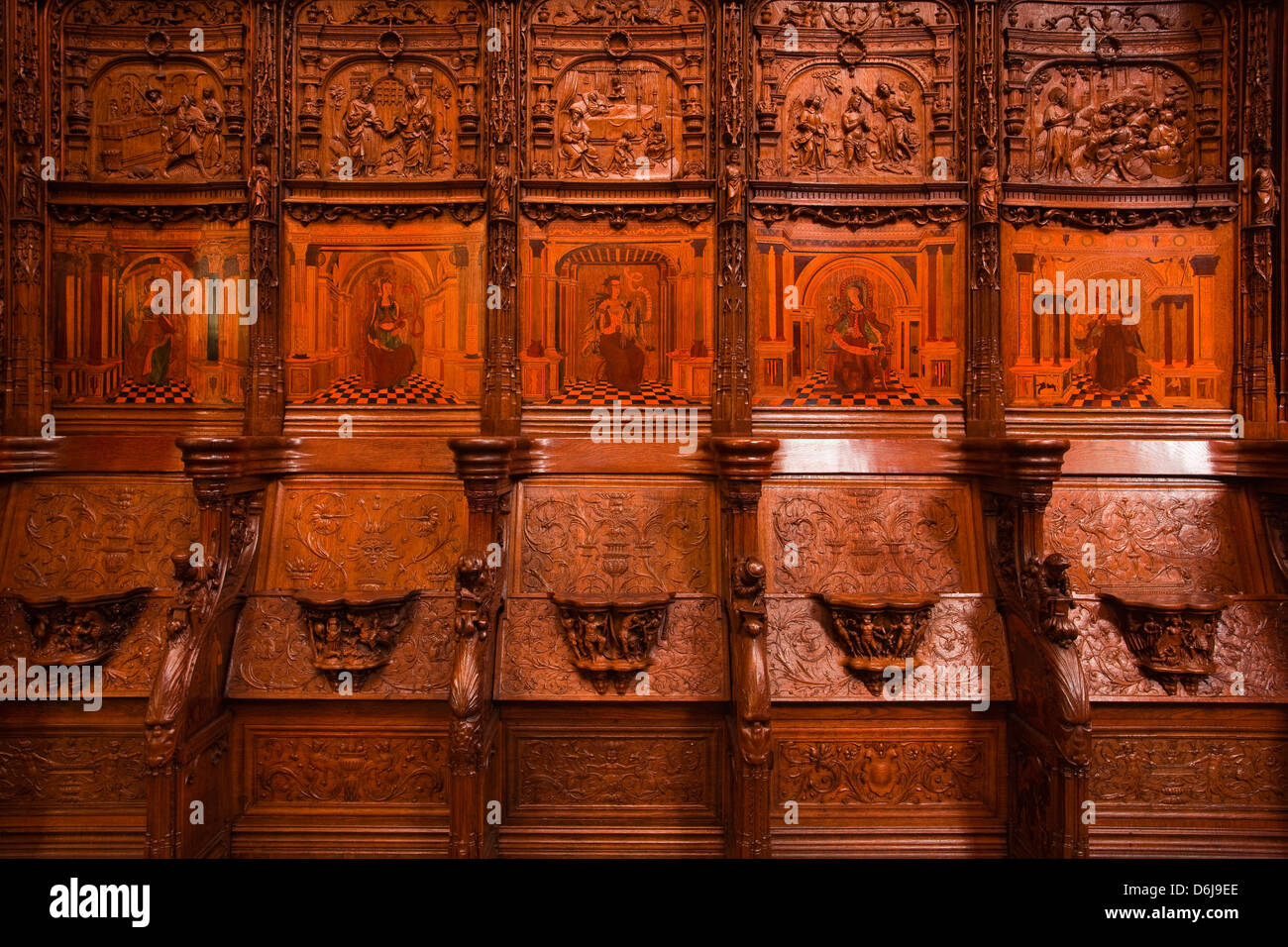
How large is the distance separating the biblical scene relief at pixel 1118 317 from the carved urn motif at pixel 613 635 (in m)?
2.92

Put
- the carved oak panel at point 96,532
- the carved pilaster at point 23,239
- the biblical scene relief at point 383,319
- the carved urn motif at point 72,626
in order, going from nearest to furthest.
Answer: the carved urn motif at point 72,626, the carved oak panel at point 96,532, the carved pilaster at point 23,239, the biblical scene relief at point 383,319

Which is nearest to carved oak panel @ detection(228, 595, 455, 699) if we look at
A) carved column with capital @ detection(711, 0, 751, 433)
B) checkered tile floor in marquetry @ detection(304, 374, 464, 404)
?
checkered tile floor in marquetry @ detection(304, 374, 464, 404)

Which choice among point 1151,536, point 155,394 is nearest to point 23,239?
point 155,394

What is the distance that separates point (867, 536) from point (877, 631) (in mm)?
674

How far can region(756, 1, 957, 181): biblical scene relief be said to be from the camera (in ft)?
17.0

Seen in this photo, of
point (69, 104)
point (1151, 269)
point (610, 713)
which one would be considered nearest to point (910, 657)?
point (610, 713)

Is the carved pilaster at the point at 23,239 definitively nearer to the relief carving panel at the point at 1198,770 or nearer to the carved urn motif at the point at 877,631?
the carved urn motif at the point at 877,631

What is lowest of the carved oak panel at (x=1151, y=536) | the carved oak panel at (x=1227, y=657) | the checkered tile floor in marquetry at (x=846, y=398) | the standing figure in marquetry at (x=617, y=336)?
the carved oak panel at (x=1227, y=657)

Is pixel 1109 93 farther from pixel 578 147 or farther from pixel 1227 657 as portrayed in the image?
pixel 1227 657

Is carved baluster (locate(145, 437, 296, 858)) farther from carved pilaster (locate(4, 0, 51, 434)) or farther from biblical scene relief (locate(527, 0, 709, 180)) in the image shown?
biblical scene relief (locate(527, 0, 709, 180))

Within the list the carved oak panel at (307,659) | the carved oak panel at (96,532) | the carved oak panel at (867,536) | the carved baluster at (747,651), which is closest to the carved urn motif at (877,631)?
the carved oak panel at (867,536)

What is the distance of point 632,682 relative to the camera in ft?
14.5

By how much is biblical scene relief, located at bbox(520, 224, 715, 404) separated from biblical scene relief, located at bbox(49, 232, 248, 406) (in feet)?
6.46

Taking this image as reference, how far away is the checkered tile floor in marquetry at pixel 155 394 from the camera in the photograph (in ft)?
16.7
